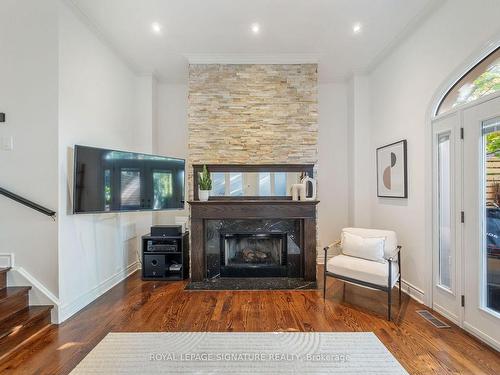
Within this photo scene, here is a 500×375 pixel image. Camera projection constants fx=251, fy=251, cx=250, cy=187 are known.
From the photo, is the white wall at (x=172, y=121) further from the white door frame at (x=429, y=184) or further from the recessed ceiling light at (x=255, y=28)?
the white door frame at (x=429, y=184)

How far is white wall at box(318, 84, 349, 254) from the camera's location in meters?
4.67

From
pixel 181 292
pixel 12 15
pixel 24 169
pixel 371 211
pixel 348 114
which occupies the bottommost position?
pixel 181 292

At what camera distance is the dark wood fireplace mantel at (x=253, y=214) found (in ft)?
12.2

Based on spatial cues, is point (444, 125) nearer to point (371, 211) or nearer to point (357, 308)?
point (371, 211)

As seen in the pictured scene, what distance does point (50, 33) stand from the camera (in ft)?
8.47

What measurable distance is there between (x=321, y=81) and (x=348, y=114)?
0.79 meters

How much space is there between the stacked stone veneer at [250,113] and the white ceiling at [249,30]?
0.22 metres

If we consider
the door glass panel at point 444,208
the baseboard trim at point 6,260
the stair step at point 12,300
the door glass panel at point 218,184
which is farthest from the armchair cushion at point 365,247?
the baseboard trim at point 6,260

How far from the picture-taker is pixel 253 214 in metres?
3.72

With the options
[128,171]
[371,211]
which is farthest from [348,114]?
[128,171]

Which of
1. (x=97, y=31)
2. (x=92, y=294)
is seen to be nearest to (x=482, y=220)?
(x=92, y=294)

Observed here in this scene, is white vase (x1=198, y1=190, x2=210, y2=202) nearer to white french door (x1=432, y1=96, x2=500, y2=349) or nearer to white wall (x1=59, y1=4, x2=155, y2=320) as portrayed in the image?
white wall (x1=59, y1=4, x2=155, y2=320)

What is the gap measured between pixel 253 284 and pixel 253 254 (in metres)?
0.53

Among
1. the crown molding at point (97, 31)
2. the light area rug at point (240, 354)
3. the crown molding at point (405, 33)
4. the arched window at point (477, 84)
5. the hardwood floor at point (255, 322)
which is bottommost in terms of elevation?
the hardwood floor at point (255, 322)
